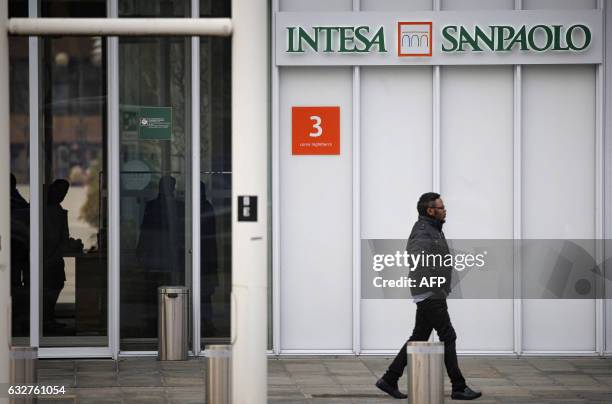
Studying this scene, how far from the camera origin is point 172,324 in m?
12.4

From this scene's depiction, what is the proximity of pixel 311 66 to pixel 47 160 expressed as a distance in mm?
3196

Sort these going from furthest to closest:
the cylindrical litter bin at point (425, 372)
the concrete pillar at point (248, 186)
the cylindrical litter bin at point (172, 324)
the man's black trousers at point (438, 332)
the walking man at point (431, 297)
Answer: the cylindrical litter bin at point (172, 324)
the man's black trousers at point (438, 332)
the walking man at point (431, 297)
the cylindrical litter bin at point (425, 372)
the concrete pillar at point (248, 186)

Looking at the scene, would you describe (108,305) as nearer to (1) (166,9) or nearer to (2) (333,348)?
(2) (333,348)

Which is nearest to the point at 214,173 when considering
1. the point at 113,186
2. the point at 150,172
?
the point at 150,172

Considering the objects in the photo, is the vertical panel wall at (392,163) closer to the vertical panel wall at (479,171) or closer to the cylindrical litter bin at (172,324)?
the vertical panel wall at (479,171)

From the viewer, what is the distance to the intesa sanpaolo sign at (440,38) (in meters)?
12.6

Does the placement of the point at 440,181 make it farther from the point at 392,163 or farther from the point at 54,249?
the point at 54,249

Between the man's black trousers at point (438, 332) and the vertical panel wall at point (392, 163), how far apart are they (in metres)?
2.30

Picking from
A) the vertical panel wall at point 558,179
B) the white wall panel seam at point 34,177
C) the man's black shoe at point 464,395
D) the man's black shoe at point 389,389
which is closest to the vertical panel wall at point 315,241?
the vertical panel wall at point 558,179

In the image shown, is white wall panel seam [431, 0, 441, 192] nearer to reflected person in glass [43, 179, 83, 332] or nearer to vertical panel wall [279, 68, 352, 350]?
vertical panel wall [279, 68, 352, 350]

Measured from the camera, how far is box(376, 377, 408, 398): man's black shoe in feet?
34.1

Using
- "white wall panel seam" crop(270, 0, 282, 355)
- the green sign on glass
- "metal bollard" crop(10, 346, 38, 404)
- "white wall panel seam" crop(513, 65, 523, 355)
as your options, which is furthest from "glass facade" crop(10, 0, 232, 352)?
"metal bollard" crop(10, 346, 38, 404)

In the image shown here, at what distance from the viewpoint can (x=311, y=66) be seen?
1265cm

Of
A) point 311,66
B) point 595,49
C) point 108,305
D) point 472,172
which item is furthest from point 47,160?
point 595,49
